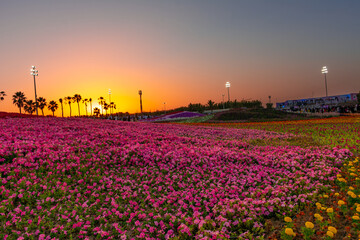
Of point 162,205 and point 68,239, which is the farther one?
point 162,205

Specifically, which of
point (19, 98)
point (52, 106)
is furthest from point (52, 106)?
point (19, 98)

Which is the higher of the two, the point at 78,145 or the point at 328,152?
the point at 78,145

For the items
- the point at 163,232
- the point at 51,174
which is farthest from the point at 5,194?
the point at 163,232

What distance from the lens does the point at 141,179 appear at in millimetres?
10555

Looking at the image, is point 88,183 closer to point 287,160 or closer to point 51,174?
point 51,174

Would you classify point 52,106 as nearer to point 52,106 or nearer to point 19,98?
point 52,106

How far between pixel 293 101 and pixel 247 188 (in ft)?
647

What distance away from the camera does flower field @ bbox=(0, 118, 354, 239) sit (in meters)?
6.79

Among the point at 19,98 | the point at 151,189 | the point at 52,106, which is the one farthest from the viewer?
the point at 52,106

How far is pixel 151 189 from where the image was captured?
938 cm

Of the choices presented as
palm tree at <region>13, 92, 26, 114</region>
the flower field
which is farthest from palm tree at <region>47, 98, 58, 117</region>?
the flower field

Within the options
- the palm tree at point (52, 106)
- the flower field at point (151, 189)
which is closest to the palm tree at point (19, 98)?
the palm tree at point (52, 106)

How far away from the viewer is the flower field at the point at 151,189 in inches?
267

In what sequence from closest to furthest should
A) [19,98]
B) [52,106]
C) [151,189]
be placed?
[151,189] < [19,98] < [52,106]
